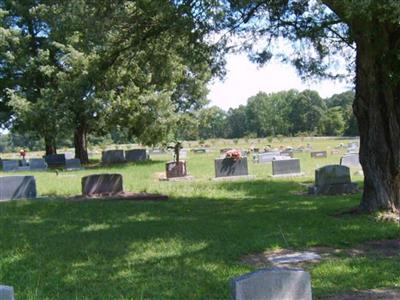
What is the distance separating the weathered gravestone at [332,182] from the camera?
15.6 metres

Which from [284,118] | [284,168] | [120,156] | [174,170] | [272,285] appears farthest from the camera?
[284,118]

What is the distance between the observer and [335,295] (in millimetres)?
5656

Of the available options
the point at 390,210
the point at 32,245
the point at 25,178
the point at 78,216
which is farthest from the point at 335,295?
the point at 25,178

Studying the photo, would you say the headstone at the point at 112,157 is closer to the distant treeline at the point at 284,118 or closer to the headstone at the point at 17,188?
the headstone at the point at 17,188

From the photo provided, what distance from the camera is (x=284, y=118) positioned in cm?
12862

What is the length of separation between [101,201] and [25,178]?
2597 mm

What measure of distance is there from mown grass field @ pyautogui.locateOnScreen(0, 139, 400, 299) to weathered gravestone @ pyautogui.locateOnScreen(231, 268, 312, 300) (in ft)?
6.25

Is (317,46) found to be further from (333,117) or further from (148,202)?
(333,117)

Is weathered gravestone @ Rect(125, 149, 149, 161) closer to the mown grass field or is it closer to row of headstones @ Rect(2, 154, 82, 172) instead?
row of headstones @ Rect(2, 154, 82, 172)

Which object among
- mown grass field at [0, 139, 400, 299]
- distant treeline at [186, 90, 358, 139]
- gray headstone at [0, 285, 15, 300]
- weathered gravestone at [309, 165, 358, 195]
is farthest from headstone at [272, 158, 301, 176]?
distant treeline at [186, 90, 358, 139]

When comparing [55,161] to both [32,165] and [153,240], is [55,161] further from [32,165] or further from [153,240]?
[153,240]

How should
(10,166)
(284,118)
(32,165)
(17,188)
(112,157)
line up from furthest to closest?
(284,118)
(112,157)
(10,166)
(32,165)
(17,188)

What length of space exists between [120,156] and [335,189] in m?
24.1

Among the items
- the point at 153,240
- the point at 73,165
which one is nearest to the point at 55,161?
the point at 73,165
